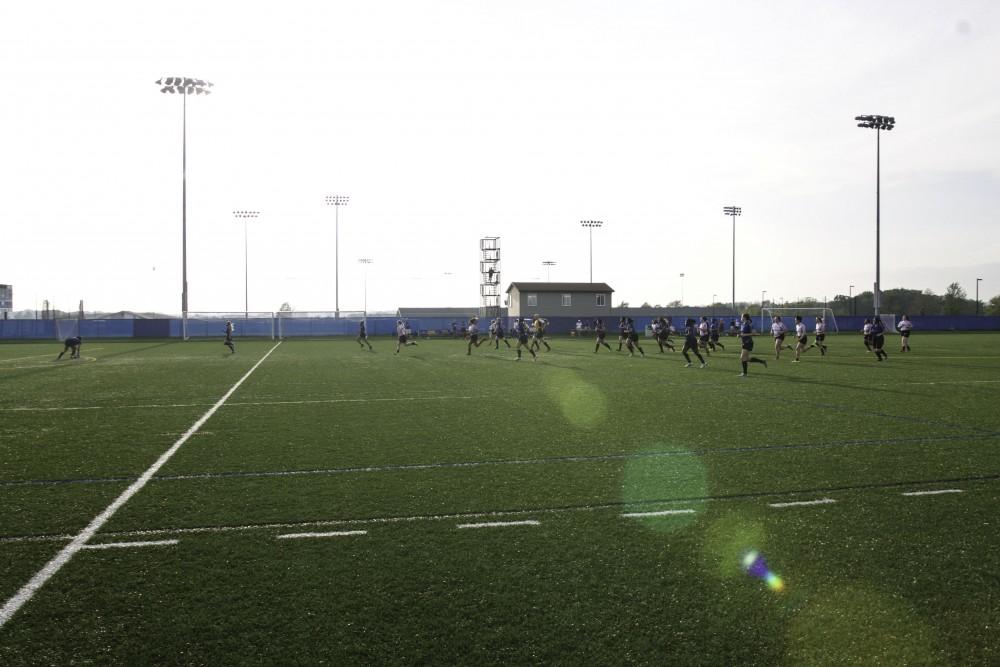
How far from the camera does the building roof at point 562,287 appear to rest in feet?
274

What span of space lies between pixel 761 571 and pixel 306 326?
7581 centimetres

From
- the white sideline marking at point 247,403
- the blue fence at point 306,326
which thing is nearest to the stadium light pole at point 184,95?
the blue fence at point 306,326

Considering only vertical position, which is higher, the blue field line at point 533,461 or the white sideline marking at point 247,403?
the blue field line at point 533,461

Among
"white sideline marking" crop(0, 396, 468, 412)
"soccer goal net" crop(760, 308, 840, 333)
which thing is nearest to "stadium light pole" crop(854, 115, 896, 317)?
"soccer goal net" crop(760, 308, 840, 333)

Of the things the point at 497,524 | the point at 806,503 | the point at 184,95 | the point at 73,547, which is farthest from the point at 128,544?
the point at 184,95

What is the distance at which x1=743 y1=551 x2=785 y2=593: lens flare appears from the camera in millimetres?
4551

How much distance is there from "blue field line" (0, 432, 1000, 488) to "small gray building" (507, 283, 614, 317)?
71923mm

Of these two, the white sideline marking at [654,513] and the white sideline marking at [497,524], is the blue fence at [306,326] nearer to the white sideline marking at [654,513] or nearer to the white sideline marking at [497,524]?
the white sideline marking at [654,513]

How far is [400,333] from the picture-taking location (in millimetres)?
38219

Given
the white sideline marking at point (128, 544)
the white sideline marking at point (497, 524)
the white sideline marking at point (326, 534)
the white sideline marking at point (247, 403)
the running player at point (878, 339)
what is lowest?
the white sideline marking at point (247, 403)

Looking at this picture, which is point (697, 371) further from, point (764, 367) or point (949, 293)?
point (949, 293)

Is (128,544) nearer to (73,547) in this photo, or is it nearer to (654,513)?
(73,547)

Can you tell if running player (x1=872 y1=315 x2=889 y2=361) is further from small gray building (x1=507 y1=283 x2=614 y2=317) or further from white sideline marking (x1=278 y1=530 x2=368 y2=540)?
small gray building (x1=507 y1=283 x2=614 y2=317)

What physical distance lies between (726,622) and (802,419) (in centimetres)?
878
